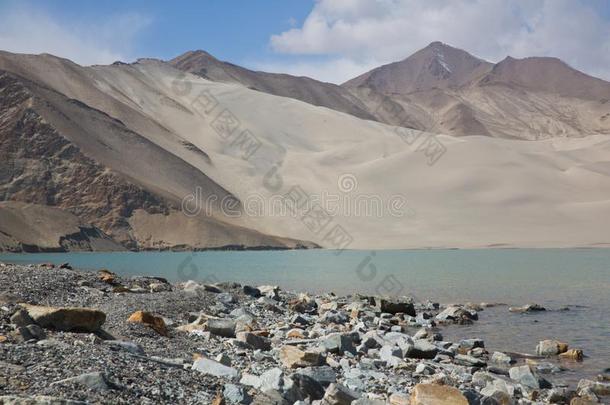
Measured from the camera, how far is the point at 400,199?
120250 mm

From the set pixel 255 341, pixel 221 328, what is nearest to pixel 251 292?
pixel 221 328

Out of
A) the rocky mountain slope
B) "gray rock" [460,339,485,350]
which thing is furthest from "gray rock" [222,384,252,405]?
the rocky mountain slope

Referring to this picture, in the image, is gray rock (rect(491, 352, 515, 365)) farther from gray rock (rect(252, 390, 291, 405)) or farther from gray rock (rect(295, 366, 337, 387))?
gray rock (rect(252, 390, 291, 405))

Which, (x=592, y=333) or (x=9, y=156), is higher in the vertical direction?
(x=9, y=156)

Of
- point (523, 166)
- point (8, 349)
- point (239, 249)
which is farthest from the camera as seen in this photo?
point (523, 166)

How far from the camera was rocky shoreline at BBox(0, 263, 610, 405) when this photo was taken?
6492mm

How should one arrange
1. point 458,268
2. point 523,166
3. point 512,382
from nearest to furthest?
point 512,382 < point 458,268 < point 523,166

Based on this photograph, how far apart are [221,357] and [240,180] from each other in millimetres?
123224

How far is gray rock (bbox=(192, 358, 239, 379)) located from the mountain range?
2803 inches

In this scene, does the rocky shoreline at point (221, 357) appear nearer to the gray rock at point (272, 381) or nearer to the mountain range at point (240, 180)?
the gray rock at point (272, 381)

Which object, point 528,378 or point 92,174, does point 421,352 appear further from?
point 92,174

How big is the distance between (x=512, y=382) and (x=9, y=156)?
327 ft

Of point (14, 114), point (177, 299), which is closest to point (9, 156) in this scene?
point (14, 114)

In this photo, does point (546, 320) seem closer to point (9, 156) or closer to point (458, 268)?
point (458, 268)
